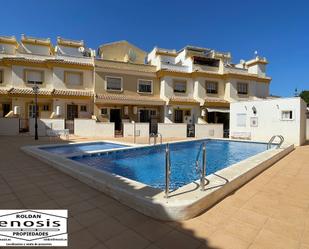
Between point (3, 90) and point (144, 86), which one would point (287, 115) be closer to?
point (144, 86)

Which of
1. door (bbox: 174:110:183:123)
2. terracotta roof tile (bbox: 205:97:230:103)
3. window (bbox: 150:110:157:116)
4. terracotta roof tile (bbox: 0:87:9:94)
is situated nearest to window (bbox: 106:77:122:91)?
window (bbox: 150:110:157:116)

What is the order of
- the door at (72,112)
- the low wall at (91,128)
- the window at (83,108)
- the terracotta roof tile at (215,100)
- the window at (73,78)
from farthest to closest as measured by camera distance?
1. the terracotta roof tile at (215,100)
2. the window at (83,108)
3. the door at (72,112)
4. the window at (73,78)
5. the low wall at (91,128)

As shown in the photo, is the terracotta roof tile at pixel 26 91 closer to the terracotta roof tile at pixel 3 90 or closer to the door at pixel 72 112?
the terracotta roof tile at pixel 3 90

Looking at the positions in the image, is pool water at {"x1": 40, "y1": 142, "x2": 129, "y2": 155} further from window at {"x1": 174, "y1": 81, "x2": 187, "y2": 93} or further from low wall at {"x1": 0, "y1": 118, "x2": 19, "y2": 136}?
window at {"x1": 174, "y1": 81, "x2": 187, "y2": 93}

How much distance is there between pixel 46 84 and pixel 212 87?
2164cm

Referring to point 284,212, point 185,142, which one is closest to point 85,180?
point 284,212

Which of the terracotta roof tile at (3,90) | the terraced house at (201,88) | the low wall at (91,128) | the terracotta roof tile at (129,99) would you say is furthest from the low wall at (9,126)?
the terraced house at (201,88)

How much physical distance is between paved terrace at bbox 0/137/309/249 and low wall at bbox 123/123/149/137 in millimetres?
14186

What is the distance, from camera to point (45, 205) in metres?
4.28

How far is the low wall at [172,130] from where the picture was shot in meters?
21.4

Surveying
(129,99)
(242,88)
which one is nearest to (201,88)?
(242,88)

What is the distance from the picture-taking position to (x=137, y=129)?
68.0 feet

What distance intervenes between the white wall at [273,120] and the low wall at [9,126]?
2166 cm

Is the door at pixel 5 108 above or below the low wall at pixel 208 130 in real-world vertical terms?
above
